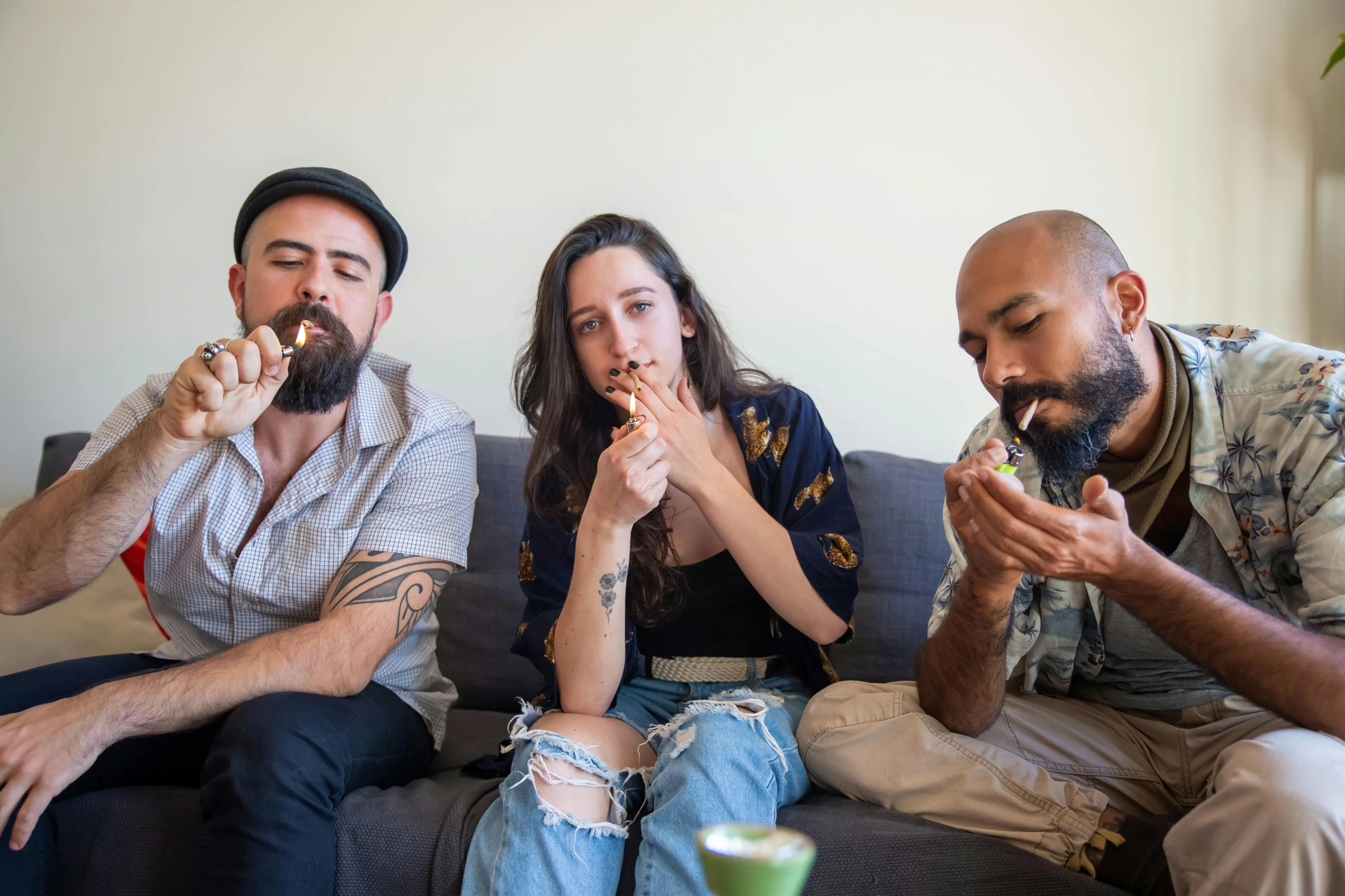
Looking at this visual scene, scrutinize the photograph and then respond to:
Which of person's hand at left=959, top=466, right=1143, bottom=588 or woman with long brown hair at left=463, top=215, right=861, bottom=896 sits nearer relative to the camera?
person's hand at left=959, top=466, right=1143, bottom=588

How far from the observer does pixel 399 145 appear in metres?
2.26

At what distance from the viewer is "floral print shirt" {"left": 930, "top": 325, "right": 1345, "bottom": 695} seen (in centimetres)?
109

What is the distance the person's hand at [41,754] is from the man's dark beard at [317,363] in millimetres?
573

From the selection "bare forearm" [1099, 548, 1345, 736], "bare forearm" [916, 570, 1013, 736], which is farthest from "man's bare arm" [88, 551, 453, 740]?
"bare forearm" [1099, 548, 1345, 736]

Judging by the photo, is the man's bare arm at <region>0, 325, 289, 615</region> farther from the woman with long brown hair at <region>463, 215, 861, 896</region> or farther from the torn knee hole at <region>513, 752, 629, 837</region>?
the torn knee hole at <region>513, 752, 629, 837</region>

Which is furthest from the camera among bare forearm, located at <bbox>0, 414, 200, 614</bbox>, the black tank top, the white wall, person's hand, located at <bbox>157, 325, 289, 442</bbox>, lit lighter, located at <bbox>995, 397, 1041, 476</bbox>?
the white wall

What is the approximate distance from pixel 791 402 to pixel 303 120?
5.03 ft

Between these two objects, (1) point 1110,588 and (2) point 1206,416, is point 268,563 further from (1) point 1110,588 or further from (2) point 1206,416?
(2) point 1206,416

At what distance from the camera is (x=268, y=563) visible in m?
1.50

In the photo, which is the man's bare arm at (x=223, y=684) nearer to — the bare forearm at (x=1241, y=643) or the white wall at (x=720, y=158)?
the white wall at (x=720, y=158)

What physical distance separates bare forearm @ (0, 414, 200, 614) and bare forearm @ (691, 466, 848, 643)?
818mm

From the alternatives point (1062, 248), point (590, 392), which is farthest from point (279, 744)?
point (1062, 248)

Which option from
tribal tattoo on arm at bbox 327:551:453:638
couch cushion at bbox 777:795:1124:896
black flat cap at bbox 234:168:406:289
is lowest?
couch cushion at bbox 777:795:1124:896

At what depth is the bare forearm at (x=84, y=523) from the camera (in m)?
1.41
